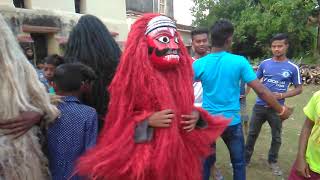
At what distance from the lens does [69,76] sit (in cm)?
230

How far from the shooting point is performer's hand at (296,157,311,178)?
8.54 feet

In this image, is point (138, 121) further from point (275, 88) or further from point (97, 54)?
point (275, 88)

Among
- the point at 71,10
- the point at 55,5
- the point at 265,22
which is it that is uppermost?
the point at 55,5

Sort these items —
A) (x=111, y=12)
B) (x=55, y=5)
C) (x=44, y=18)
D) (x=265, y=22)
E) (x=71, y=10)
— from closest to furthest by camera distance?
(x=44, y=18), (x=55, y=5), (x=71, y=10), (x=111, y=12), (x=265, y=22)

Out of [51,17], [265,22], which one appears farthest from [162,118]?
[265,22]

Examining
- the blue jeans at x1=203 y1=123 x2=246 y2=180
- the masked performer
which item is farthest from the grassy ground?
the masked performer

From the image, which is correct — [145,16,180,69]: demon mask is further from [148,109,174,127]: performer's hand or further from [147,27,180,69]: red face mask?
[148,109,174,127]: performer's hand

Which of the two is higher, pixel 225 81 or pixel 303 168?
pixel 225 81

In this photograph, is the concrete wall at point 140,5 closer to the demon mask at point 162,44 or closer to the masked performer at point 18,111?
the demon mask at point 162,44

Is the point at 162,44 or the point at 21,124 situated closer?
the point at 21,124

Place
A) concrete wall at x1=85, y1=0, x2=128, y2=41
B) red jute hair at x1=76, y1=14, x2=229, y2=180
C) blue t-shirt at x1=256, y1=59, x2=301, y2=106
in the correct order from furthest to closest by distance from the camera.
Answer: concrete wall at x1=85, y1=0, x2=128, y2=41
blue t-shirt at x1=256, y1=59, x2=301, y2=106
red jute hair at x1=76, y1=14, x2=229, y2=180

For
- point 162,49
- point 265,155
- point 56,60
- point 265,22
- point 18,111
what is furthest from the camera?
point 265,22

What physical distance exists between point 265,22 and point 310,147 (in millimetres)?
19866

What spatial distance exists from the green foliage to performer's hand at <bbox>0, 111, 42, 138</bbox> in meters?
20.4
